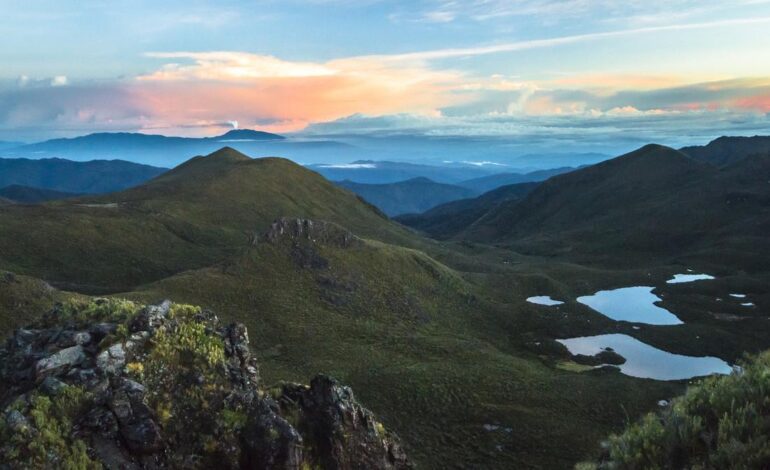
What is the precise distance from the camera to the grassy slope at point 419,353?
3794 centimetres

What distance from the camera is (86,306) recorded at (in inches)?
878

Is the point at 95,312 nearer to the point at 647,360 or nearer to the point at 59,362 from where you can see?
the point at 59,362

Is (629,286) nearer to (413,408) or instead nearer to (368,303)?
(368,303)

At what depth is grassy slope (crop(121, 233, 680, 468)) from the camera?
37938 mm

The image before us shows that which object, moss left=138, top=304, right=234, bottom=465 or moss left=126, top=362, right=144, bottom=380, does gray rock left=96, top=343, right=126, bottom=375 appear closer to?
moss left=126, top=362, right=144, bottom=380

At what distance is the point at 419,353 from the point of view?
56469 mm

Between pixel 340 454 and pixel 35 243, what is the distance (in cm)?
9396

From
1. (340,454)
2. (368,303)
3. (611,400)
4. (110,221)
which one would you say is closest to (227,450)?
(340,454)

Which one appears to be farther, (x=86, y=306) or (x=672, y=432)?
(x=86, y=306)

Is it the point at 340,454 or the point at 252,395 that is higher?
the point at 252,395

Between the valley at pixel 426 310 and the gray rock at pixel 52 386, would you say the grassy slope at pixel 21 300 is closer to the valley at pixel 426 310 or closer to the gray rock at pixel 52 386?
the valley at pixel 426 310

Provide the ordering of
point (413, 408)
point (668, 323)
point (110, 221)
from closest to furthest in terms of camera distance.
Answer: point (413, 408)
point (668, 323)
point (110, 221)

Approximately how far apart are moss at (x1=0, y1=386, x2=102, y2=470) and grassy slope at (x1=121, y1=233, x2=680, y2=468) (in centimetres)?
2385

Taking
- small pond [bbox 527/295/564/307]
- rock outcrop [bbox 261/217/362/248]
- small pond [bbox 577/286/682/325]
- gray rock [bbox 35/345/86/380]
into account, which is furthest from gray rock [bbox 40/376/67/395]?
small pond [bbox 577/286/682/325]
